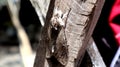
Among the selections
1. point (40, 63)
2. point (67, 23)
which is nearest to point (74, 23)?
point (67, 23)

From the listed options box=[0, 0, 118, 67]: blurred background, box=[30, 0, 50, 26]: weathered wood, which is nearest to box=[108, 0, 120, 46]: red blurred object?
box=[0, 0, 118, 67]: blurred background

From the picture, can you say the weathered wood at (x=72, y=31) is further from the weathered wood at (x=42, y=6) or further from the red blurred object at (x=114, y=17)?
the red blurred object at (x=114, y=17)

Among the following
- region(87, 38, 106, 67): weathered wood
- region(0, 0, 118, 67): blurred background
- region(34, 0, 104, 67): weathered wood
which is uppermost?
region(34, 0, 104, 67): weathered wood

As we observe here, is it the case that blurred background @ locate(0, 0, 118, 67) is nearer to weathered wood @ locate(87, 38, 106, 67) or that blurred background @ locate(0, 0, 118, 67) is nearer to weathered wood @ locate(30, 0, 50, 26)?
weathered wood @ locate(30, 0, 50, 26)

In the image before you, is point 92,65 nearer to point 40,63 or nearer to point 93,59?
point 93,59

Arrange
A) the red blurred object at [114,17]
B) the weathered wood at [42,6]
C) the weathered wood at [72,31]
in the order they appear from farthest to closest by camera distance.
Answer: the red blurred object at [114,17]
the weathered wood at [42,6]
the weathered wood at [72,31]

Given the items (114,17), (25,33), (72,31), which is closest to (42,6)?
(72,31)

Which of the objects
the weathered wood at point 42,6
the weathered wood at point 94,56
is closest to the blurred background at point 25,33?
the weathered wood at point 42,6

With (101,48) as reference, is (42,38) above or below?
above
